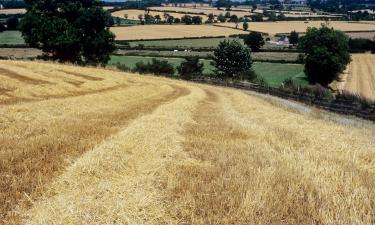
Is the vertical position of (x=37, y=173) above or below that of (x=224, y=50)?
above

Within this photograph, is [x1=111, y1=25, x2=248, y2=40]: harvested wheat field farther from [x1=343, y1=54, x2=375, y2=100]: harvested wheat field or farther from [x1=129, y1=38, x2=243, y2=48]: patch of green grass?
[x1=343, y1=54, x2=375, y2=100]: harvested wheat field

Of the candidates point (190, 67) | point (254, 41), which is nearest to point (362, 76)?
point (190, 67)

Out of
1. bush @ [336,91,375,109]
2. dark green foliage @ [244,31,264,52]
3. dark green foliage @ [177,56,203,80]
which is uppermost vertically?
bush @ [336,91,375,109]

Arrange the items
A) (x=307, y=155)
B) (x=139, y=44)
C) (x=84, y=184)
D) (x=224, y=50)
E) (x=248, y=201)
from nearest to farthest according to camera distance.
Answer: (x=248, y=201), (x=84, y=184), (x=307, y=155), (x=224, y=50), (x=139, y=44)

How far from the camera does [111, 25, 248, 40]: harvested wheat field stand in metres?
160

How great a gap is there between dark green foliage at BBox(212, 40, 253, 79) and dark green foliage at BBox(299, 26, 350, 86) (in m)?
14.2

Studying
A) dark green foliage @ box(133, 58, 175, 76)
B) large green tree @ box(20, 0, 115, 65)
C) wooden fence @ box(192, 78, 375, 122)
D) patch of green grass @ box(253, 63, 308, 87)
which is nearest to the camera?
wooden fence @ box(192, 78, 375, 122)

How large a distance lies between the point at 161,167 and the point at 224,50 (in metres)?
100

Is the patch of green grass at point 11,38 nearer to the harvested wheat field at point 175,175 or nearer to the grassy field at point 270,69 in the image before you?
the grassy field at point 270,69

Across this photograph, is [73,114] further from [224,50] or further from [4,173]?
[224,50]

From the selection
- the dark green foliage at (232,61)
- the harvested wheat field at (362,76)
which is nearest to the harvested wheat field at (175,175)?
the harvested wheat field at (362,76)

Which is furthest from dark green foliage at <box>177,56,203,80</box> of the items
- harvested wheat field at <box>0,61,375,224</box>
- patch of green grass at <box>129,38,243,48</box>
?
harvested wheat field at <box>0,61,375,224</box>

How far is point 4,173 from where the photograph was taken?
8.84 meters

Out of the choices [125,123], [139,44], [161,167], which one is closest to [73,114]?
[125,123]
